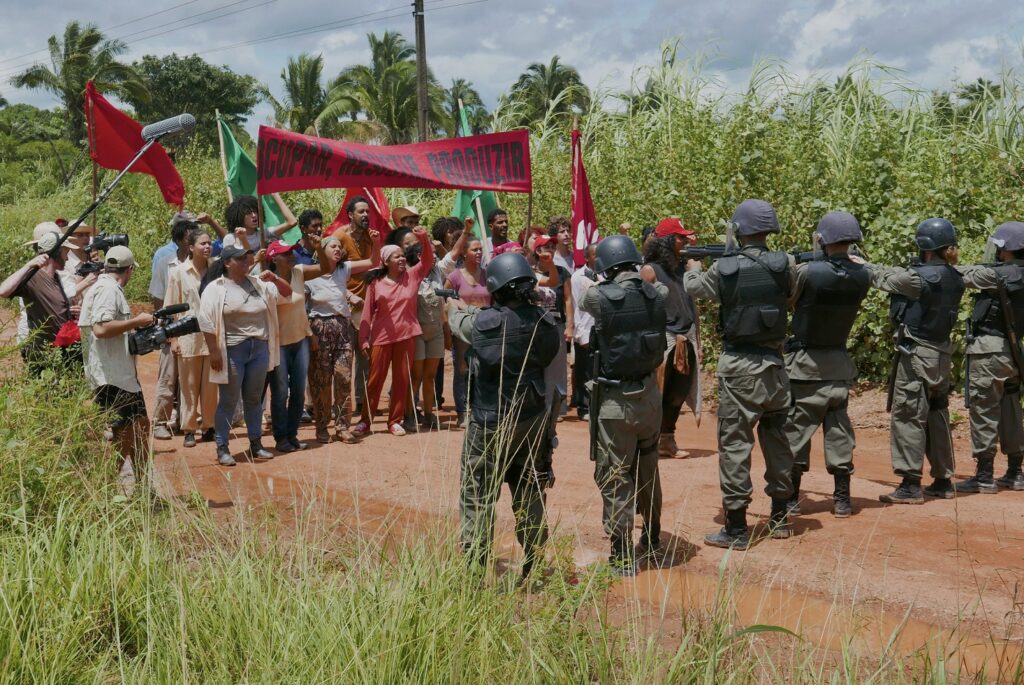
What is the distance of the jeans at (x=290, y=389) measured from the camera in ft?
28.1

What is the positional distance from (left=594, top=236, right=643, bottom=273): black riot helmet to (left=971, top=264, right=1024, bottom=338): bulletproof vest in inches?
120

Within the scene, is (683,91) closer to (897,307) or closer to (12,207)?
(897,307)

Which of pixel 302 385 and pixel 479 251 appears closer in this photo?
pixel 302 385

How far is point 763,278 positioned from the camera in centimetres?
612

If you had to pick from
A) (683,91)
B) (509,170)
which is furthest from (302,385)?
(683,91)

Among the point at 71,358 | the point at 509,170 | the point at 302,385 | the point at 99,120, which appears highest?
the point at 99,120

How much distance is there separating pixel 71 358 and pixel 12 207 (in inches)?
803

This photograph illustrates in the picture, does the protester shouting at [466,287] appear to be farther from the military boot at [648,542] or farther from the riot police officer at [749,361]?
the military boot at [648,542]

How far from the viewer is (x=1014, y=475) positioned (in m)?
7.39

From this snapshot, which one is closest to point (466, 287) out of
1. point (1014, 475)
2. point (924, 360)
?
point (924, 360)

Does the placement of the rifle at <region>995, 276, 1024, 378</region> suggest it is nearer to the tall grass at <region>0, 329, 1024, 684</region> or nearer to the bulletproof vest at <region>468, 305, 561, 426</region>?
the bulletproof vest at <region>468, 305, 561, 426</region>

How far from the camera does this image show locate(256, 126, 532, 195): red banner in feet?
25.3

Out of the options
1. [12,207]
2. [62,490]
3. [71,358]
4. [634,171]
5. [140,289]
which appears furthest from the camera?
[12,207]

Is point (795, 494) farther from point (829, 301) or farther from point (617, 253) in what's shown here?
point (617, 253)
